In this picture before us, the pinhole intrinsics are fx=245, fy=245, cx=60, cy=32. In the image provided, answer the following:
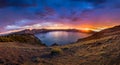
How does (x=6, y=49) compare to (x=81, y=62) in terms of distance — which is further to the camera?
(x=6, y=49)

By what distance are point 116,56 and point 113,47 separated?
3.44 meters

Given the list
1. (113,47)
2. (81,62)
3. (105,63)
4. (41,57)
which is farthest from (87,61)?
(41,57)

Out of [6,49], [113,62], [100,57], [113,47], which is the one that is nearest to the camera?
[113,62]

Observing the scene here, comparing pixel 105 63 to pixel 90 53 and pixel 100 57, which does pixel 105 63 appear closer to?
→ pixel 100 57

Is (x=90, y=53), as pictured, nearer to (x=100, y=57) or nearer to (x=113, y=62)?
(x=100, y=57)

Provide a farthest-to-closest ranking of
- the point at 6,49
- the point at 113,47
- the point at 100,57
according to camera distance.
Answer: the point at 6,49 → the point at 113,47 → the point at 100,57

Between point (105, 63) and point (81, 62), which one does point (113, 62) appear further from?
point (81, 62)

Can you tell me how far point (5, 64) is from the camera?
999 inches

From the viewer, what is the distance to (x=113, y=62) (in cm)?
2273

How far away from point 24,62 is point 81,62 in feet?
20.1

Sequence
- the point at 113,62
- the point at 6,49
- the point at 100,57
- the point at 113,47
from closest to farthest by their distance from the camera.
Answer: the point at 113,62
the point at 100,57
the point at 113,47
the point at 6,49

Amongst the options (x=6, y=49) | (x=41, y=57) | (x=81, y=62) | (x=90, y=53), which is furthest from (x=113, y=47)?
(x=6, y=49)

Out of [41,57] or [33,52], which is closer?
[41,57]

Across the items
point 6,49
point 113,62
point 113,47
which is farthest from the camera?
point 6,49
